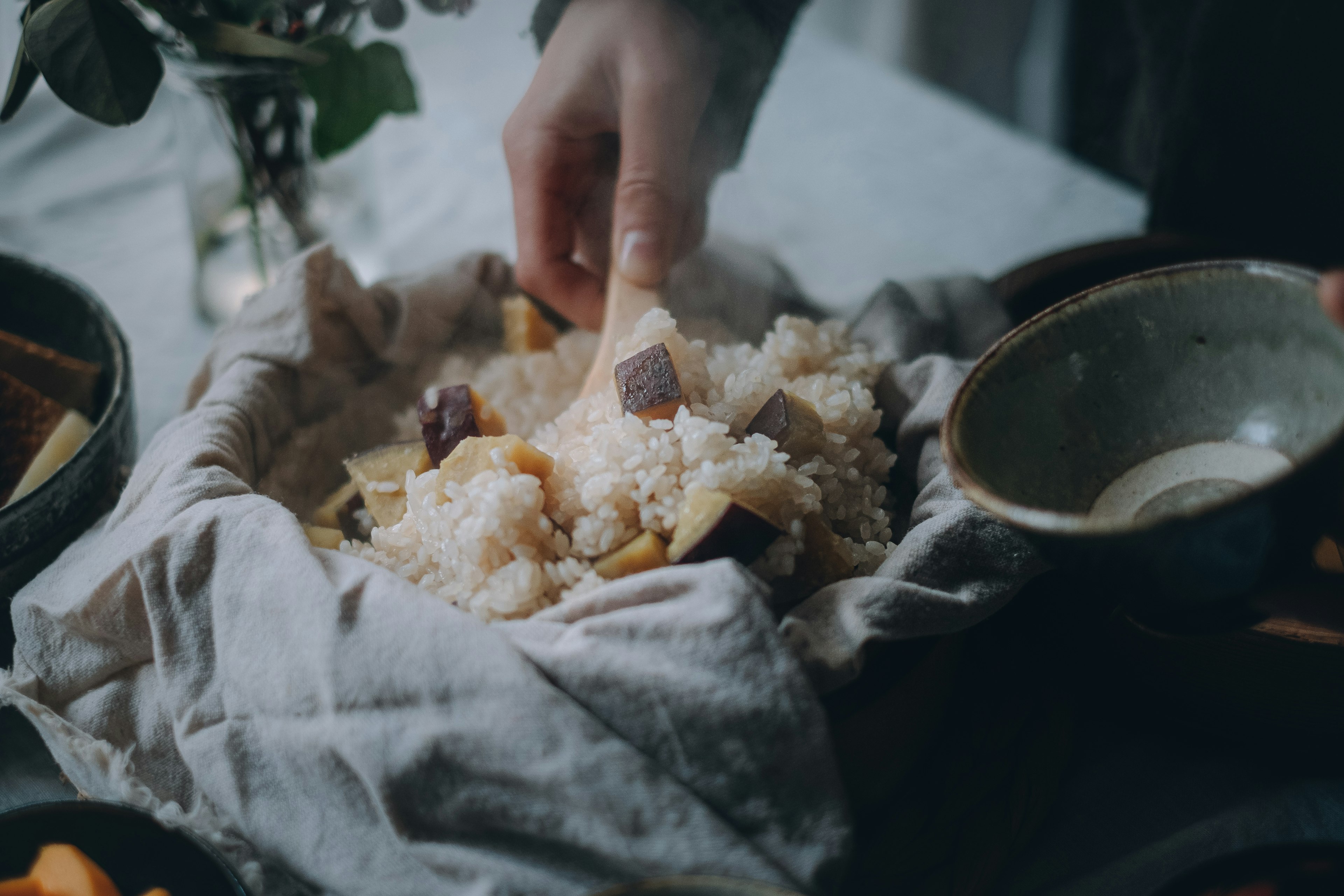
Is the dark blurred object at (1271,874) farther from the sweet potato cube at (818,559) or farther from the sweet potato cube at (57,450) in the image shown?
the sweet potato cube at (57,450)

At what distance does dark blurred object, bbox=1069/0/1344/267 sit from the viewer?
1.11 meters

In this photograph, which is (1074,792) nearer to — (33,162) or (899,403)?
(899,403)

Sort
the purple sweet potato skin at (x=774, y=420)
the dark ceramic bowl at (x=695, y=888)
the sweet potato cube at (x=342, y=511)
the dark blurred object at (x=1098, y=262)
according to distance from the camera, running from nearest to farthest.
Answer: the dark ceramic bowl at (x=695, y=888) < the purple sweet potato skin at (x=774, y=420) < the sweet potato cube at (x=342, y=511) < the dark blurred object at (x=1098, y=262)

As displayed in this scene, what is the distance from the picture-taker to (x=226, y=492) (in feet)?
2.40

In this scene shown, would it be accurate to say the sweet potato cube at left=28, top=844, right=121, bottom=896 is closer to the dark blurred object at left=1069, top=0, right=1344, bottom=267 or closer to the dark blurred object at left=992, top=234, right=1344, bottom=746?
the dark blurred object at left=992, top=234, right=1344, bottom=746

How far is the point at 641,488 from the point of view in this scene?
2.26 ft

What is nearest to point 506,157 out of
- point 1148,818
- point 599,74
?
point 599,74

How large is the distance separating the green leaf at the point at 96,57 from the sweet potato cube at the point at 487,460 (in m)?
0.53

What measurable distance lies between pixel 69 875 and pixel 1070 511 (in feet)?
2.49

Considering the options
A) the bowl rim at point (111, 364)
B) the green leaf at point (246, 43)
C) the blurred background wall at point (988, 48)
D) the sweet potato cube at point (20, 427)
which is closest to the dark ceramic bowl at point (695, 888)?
the bowl rim at point (111, 364)

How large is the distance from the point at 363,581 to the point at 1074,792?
61cm

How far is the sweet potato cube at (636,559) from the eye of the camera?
26.5 inches

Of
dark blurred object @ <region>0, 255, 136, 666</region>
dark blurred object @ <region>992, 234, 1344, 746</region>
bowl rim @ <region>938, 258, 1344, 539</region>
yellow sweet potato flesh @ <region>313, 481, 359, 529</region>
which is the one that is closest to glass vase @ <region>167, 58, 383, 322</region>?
dark blurred object @ <region>0, 255, 136, 666</region>

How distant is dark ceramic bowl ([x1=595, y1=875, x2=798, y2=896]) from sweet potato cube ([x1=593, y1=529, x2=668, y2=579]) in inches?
8.7
